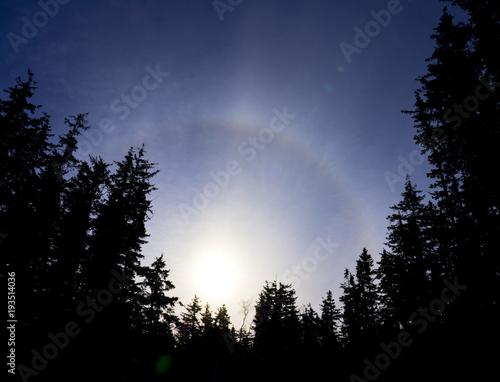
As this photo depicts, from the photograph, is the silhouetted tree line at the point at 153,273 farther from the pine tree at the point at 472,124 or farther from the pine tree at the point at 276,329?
the pine tree at the point at 276,329

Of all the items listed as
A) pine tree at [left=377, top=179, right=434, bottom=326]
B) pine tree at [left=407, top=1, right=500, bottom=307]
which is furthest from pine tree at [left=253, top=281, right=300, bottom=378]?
pine tree at [left=407, top=1, right=500, bottom=307]

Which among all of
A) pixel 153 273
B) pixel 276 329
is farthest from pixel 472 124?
pixel 276 329

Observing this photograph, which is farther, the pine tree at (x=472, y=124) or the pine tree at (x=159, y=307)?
the pine tree at (x=159, y=307)

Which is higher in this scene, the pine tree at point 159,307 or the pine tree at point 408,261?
the pine tree at point 159,307

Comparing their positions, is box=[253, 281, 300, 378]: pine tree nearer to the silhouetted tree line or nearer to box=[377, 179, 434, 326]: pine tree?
the silhouetted tree line

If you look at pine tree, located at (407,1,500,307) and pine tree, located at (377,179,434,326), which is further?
pine tree, located at (377,179,434,326)

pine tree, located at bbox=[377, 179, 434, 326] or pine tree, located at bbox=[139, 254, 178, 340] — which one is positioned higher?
pine tree, located at bbox=[139, 254, 178, 340]

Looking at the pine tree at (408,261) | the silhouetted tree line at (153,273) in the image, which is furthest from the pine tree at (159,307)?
the pine tree at (408,261)

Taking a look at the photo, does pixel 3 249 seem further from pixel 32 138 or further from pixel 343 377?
pixel 343 377

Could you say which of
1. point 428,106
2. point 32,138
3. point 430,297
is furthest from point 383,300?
point 32,138
